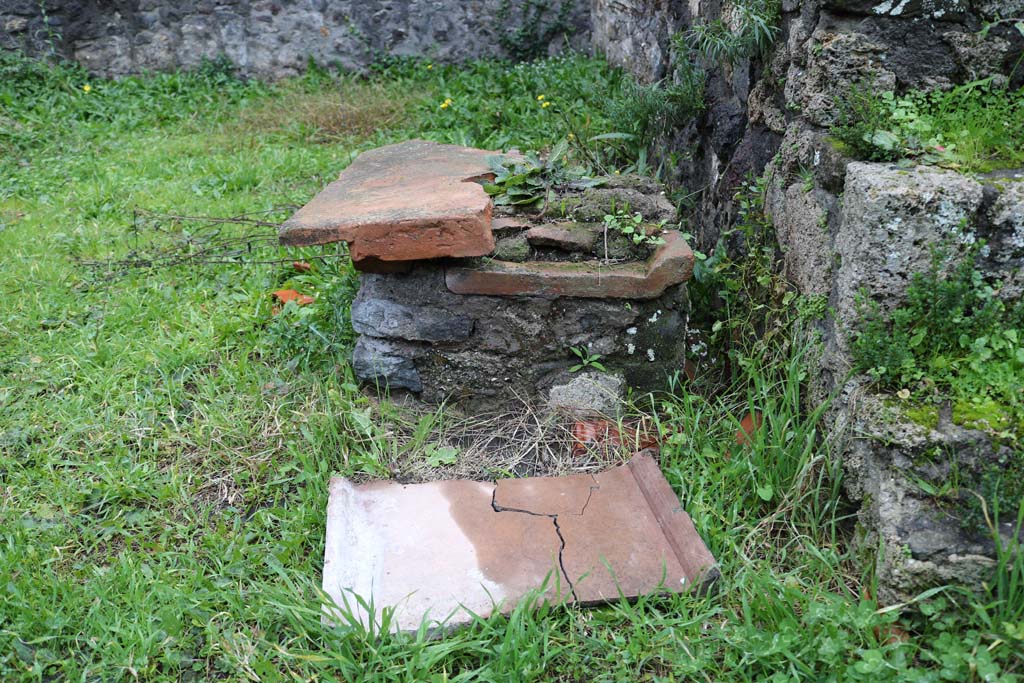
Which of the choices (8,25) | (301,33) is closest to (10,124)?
(8,25)

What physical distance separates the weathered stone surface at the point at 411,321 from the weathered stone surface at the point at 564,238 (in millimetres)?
362

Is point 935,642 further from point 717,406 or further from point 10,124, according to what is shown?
point 10,124

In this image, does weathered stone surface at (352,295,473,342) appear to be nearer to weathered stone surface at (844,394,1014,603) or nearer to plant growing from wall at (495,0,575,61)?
weathered stone surface at (844,394,1014,603)

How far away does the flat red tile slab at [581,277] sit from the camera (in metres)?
2.67

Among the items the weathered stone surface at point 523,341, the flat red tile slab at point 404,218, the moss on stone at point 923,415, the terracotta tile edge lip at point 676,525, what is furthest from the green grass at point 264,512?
the flat red tile slab at point 404,218

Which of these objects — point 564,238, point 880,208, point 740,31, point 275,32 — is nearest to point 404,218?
point 564,238

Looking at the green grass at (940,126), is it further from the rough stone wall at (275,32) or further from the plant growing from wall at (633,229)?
the rough stone wall at (275,32)

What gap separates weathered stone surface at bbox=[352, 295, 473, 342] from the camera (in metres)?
2.81

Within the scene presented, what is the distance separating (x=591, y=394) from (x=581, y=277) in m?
0.42

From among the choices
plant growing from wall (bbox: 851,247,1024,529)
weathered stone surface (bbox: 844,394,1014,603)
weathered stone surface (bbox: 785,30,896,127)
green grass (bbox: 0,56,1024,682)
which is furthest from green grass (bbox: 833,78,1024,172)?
weathered stone surface (bbox: 844,394,1014,603)

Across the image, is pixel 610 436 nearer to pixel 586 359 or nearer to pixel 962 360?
pixel 586 359

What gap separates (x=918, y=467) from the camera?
1.94m

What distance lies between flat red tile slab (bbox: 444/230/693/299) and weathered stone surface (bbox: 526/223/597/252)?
76 mm

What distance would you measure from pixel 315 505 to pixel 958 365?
1.82m
